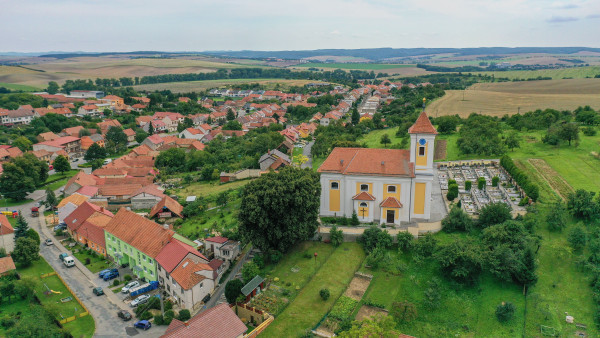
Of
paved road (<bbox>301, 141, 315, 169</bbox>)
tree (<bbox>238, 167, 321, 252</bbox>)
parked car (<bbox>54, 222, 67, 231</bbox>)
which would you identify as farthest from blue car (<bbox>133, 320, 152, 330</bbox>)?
paved road (<bbox>301, 141, 315, 169</bbox>)

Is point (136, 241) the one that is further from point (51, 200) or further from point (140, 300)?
point (51, 200)

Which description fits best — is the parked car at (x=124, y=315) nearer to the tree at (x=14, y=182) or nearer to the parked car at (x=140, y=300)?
the parked car at (x=140, y=300)

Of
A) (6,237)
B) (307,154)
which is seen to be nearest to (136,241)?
(6,237)

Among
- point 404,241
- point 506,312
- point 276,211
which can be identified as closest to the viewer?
point 506,312

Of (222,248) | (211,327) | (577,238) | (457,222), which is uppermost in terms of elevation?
(577,238)

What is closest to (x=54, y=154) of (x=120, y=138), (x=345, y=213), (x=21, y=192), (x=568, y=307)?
(x=120, y=138)

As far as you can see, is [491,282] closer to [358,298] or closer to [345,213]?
[358,298]
